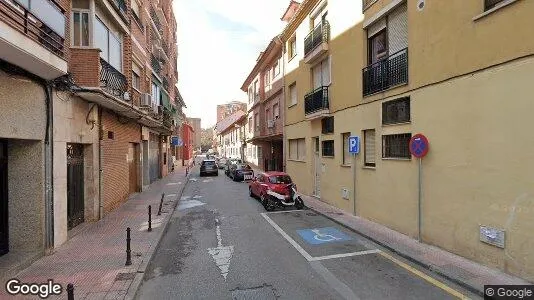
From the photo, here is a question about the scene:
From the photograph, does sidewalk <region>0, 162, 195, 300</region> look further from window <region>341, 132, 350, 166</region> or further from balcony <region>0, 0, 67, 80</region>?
window <region>341, 132, 350, 166</region>

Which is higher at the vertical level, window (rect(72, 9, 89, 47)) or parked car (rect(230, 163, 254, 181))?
window (rect(72, 9, 89, 47))

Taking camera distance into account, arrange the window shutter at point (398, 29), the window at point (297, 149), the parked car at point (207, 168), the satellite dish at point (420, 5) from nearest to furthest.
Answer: the satellite dish at point (420, 5) < the window shutter at point (398, 29) < the window at point (297, 149) < the parked car at point (207, 168)

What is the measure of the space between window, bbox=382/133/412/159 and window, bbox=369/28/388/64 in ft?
8.89

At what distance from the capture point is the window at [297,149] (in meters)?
17.2

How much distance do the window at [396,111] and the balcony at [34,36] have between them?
856 centimetres

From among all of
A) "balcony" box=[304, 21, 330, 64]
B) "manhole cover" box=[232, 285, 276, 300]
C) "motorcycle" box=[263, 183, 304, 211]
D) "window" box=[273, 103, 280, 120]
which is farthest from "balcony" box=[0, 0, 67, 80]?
"window" box=[273, 103, 280, 120]

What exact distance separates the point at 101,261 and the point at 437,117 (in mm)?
8244

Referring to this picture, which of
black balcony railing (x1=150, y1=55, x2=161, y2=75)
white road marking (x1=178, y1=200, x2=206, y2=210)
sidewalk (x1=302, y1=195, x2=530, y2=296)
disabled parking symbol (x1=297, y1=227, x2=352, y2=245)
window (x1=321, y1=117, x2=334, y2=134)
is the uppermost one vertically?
black balcony railing (x1=150, y1=55, x2=161, y2=75)

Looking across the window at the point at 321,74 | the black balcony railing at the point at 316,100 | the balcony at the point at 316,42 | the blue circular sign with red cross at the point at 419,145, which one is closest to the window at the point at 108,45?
the balcony at the point at 316,42

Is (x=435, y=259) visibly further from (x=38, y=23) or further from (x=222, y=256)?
(x=38, y=23)

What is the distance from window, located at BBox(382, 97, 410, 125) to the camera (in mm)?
8781

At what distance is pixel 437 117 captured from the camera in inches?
296

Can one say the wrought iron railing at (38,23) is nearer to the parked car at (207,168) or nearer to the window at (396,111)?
the window at (396,111)

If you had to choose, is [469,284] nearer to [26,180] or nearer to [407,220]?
[407,220]
